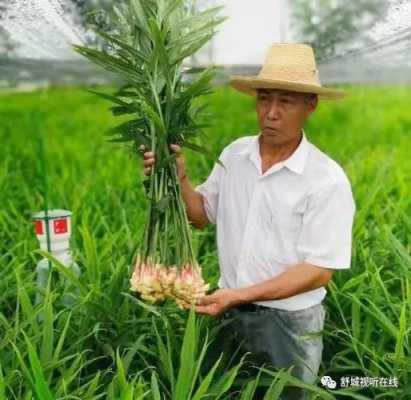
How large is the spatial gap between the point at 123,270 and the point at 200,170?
4.11 ft

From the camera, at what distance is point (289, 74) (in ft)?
4.37

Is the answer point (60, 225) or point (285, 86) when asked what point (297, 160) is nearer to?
point (285, 86)

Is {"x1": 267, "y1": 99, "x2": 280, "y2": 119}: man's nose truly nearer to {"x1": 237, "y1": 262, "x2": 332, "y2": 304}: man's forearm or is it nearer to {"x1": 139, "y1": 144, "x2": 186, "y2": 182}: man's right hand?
{"x1": 139, "y1": 144, "x2": 186, "y2": 182}: man's right hand

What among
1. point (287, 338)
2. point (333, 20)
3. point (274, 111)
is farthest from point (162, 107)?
point (333, 20)

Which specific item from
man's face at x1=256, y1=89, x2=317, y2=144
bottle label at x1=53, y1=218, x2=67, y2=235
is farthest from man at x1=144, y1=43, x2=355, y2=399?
bottle label at x1=53, y1=218, x2=67, y2=235

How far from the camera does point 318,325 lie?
150 centimetres

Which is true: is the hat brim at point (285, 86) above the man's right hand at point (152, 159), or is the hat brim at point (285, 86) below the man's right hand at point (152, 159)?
above

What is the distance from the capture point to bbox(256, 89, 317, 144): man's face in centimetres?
135

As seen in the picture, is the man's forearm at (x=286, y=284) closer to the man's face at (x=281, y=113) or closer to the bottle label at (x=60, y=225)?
the man's face at (x=281, y=113)

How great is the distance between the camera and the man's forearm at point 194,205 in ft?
4.90

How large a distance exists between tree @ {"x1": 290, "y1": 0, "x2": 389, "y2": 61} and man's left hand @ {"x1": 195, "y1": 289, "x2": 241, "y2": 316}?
2.35 feet

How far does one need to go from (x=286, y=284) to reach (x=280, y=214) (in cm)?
14

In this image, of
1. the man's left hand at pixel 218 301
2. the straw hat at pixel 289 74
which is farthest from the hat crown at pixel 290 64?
the man's left hand at pixel 218 301

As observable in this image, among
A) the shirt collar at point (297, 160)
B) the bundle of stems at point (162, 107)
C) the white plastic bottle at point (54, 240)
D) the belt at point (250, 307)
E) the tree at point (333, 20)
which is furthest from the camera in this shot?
the tree at point (333, 20)
